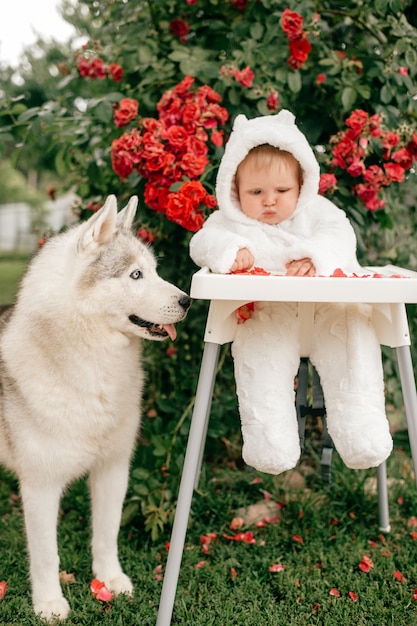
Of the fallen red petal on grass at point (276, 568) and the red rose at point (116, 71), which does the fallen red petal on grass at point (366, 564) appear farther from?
the red rose at point (116, 71)

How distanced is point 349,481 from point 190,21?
2.32 m

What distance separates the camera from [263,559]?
2.55 m

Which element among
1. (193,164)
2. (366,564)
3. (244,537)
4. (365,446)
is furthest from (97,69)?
(366,564)

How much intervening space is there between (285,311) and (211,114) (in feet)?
3.18

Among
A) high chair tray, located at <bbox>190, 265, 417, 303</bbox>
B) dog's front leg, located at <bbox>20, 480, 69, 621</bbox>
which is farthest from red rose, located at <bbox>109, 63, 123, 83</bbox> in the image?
dog's front leg, located at <bbox>20, 480, 69, 621</bbox>

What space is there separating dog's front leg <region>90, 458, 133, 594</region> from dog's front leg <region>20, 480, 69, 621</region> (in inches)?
7.9

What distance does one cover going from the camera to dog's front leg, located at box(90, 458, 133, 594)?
2375 millimetres

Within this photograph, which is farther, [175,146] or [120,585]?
[175,146]

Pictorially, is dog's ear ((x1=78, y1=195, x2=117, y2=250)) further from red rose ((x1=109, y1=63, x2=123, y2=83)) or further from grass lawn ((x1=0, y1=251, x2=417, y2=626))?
red rose ((x1=109, y1=63, x2=123, y2=83))

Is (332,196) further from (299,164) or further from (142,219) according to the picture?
(142,219)

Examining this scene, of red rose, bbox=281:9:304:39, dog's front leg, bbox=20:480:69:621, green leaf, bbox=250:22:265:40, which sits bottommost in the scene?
dog's front leg, bbox=20:480:69:621

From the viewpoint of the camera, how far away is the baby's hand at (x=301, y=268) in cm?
207

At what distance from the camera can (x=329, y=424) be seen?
6.68 ft

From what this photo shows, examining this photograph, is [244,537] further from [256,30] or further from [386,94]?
[256,30]
